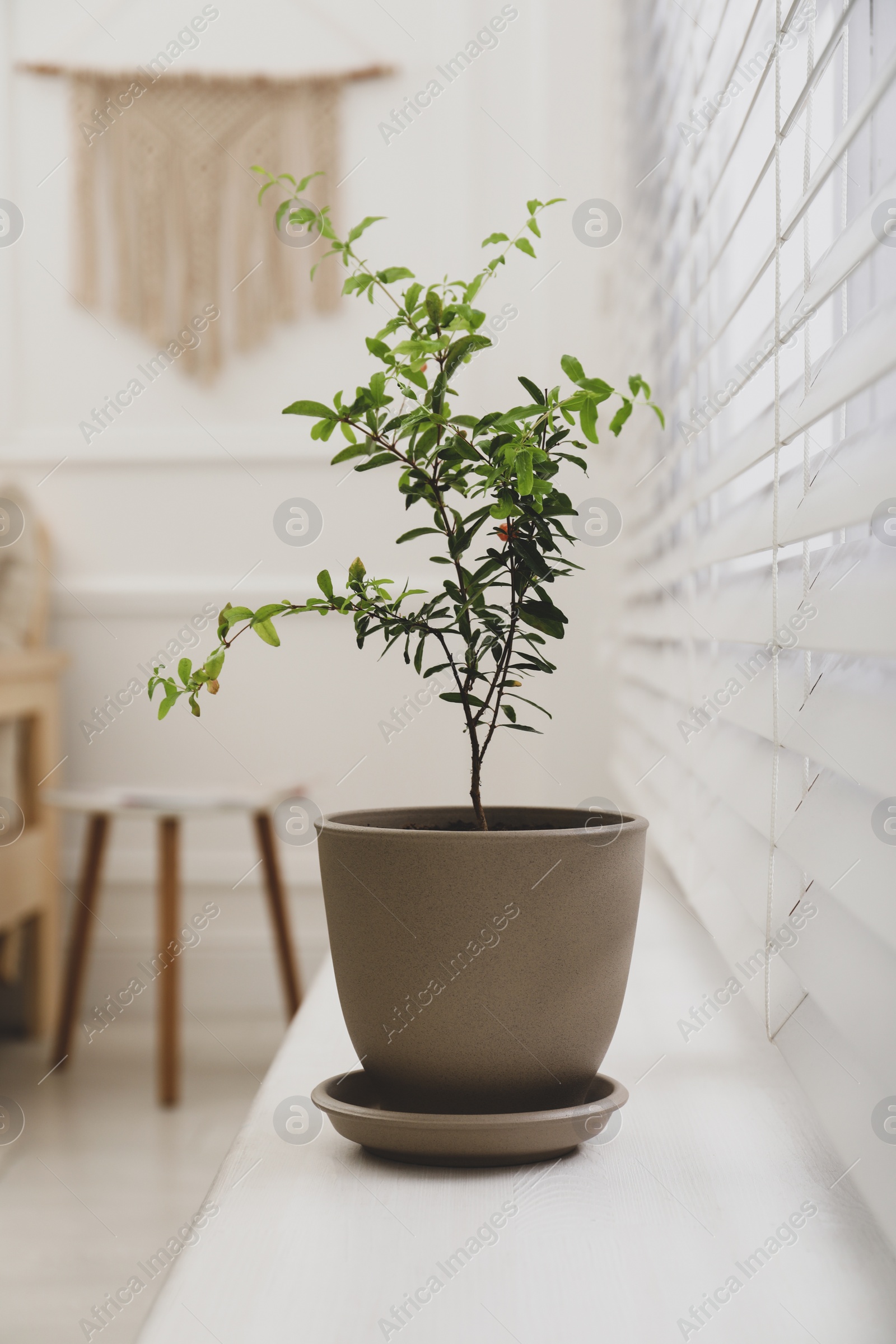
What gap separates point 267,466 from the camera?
7.39 ft

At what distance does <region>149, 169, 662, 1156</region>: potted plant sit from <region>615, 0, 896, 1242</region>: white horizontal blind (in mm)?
98

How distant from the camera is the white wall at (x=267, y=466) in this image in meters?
2.17

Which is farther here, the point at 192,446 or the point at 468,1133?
the point at 192,446

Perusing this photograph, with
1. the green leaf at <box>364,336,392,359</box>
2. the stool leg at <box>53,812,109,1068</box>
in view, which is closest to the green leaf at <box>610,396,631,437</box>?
the green leaf at <box>364,336,392,359</box>

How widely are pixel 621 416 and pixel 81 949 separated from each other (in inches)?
71.3

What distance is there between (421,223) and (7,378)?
2.94 ft

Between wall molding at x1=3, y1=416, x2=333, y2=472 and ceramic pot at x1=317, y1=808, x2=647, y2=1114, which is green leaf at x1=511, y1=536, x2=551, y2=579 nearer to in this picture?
ceramic pot at x1=317, y1=808, x2=647, y2=1114

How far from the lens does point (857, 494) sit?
446mm

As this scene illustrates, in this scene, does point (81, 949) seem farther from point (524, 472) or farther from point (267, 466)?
point (524, 472)

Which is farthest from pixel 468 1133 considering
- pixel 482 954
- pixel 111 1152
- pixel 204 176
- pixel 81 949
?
pixel 204 176

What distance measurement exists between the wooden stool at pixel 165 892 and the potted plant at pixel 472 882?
1.40 meters

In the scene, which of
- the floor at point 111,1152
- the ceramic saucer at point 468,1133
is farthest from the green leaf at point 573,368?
the floor at point 111,1152

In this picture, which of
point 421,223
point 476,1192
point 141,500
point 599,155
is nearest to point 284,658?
point 141,500

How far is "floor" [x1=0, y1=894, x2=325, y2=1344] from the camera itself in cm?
132
